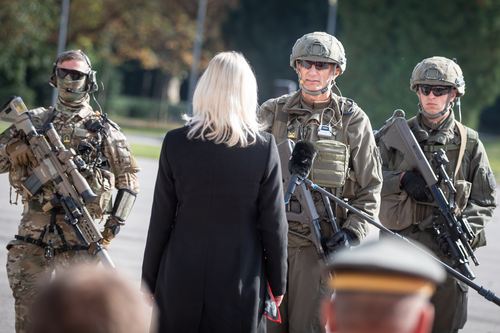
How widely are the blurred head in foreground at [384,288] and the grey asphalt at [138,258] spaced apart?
241 centimetres

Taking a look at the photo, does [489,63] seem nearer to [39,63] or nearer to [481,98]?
[481,98]

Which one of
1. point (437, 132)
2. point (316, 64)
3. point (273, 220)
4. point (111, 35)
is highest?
point (111, 35)

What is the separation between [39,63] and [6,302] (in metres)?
33.8

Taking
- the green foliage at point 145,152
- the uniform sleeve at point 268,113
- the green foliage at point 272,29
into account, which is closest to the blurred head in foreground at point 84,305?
the uniform sleeve at point 268,113

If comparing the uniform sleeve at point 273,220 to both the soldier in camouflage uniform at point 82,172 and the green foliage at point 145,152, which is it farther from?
the green foliage at point 145,152

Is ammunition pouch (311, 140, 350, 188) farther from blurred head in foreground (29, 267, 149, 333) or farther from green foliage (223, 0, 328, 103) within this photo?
green foliage (223, 0, 328, 103)

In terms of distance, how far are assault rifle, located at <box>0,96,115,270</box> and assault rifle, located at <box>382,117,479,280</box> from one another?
243 centimetres

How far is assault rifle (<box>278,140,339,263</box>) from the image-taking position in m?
3.64

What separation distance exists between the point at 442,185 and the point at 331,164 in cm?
116

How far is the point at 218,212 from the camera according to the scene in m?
2.82

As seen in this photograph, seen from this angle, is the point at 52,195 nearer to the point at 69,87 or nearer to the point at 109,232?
the point at 109,232

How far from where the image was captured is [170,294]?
2.85 m

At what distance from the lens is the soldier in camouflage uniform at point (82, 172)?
395 cm

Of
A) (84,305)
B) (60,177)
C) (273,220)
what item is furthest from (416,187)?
(84,305)
